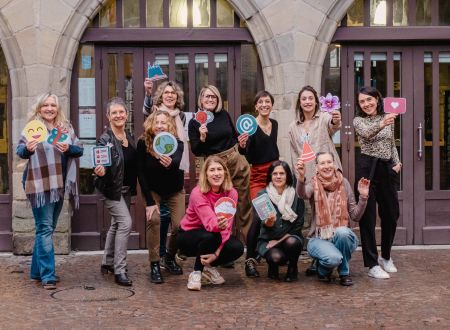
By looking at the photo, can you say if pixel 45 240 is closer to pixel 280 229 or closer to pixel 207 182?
pixel 207 182

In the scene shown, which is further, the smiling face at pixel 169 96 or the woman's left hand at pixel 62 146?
the smiling face at pixel 169 96

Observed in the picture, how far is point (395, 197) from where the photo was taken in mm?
7840

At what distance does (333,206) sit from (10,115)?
4237mm

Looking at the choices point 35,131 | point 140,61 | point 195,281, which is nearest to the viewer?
point 35,131

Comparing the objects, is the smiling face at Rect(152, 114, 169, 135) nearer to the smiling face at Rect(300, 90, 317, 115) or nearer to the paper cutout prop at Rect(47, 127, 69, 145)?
the paper cutout prop at Rect(47, 127, 69, 145)

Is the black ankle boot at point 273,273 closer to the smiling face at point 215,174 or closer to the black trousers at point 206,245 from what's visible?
the black trousers at point 206,245

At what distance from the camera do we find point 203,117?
786 cm

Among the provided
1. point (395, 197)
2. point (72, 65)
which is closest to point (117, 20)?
point (72, 65)

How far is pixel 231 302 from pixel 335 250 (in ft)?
4.06

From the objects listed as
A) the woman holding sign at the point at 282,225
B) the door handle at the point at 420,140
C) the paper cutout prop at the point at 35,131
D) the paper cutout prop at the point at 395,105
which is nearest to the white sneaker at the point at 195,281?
the woman holding sign at the point at 282,225

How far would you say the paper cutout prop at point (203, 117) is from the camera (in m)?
7.86

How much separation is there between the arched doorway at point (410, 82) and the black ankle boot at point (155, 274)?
2.99 m

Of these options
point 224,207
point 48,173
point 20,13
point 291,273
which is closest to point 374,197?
point 291,273

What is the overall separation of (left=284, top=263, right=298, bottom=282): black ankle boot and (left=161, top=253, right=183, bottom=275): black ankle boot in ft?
3.69
